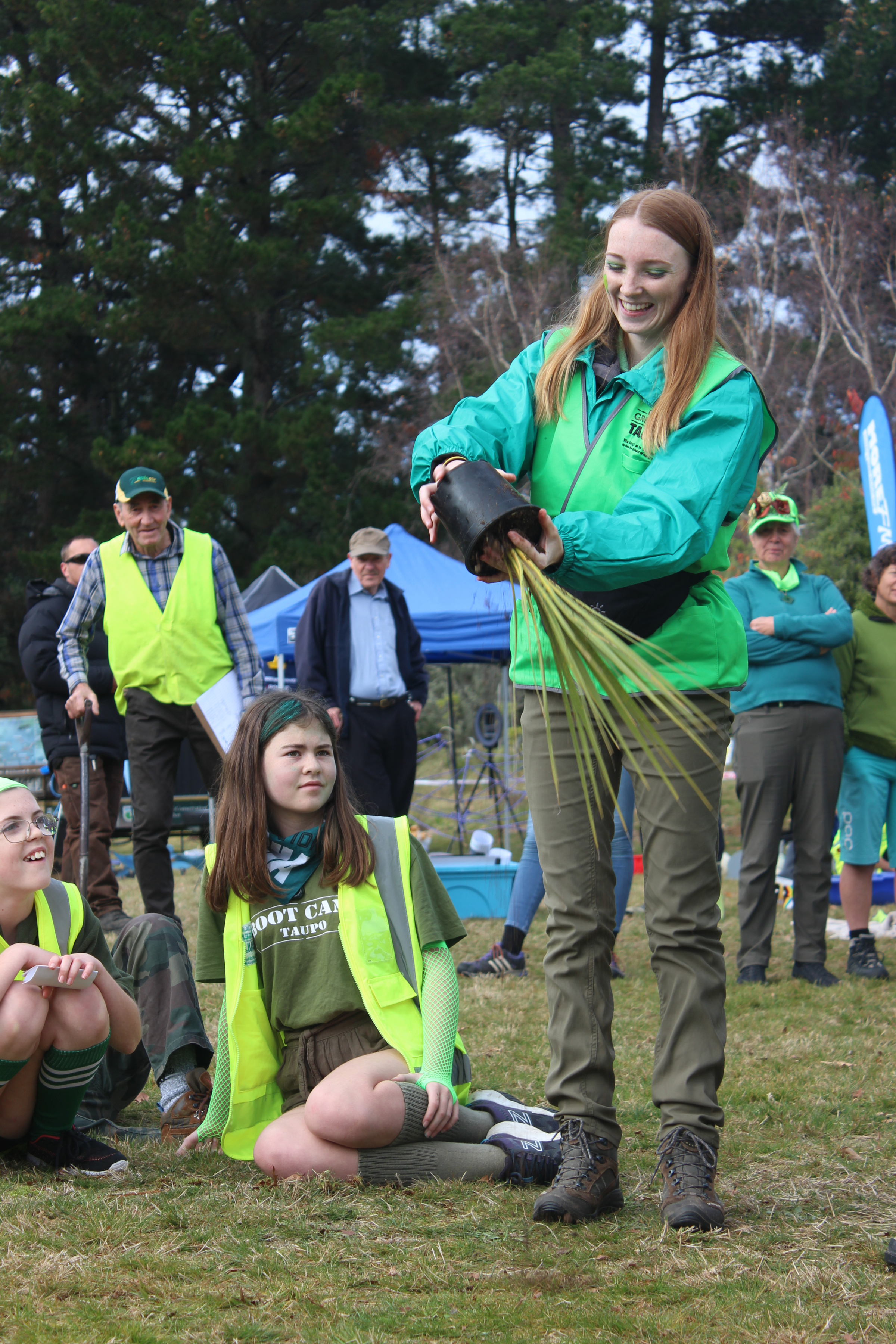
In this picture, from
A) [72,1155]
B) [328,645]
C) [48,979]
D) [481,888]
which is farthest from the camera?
[481,888]

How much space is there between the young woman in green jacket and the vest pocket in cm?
67

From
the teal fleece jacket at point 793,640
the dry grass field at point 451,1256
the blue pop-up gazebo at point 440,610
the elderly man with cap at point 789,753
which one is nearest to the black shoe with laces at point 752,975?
the elderly man with cap at point 789,753

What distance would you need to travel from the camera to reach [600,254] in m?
2.82

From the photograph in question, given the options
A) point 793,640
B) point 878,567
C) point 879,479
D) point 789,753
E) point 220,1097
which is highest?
point 879,479

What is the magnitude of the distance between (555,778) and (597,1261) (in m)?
0.82

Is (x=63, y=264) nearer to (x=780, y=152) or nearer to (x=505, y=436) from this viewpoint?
(x=780, y=152)

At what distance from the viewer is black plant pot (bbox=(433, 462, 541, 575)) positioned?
2301mm

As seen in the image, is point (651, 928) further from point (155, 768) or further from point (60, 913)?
point (155, 768)

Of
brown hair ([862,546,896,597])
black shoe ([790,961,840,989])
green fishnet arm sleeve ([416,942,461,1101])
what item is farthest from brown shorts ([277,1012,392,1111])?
brown hair ([862,546,896,597])

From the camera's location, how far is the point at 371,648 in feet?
21.7

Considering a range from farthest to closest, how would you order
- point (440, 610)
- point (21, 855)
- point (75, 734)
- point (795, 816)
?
point (440, 610), point (75, 734), point (795, 816), point (21, 855)

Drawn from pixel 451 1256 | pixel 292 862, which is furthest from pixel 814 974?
pixel 451 1256

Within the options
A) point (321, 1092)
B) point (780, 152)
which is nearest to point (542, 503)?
A: point (321, 1092)

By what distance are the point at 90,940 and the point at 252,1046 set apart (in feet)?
1.45
